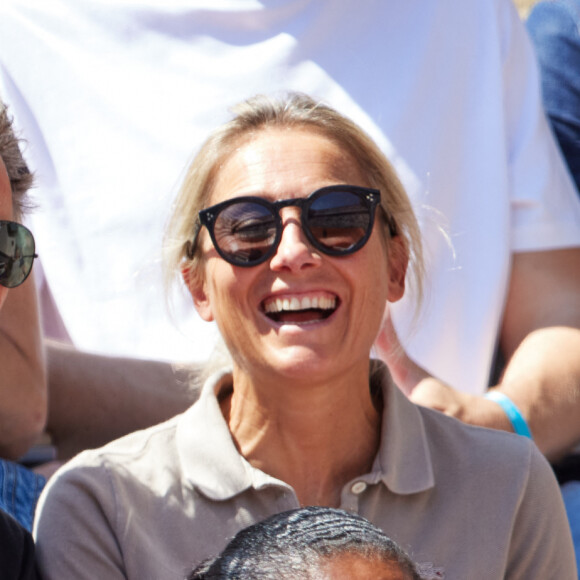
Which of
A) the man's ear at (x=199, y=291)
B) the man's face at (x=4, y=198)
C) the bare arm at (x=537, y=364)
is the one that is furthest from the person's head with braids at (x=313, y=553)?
the bare arm at (x=537, y=364)

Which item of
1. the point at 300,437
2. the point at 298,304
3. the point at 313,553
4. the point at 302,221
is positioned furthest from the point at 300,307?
the point at 313,553

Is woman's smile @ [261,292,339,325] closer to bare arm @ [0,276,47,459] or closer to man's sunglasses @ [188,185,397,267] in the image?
man's sunglasses @ [188,185,397,267]

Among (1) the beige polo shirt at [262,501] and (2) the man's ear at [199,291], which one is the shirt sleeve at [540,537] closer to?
(1) the beige polo shirt at [262,501]

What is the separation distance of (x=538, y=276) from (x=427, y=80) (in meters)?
0.59

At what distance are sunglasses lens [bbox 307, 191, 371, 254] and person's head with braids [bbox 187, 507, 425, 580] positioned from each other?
1.93 feet

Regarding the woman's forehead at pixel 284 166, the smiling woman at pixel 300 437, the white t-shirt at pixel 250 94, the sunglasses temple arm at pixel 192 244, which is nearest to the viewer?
the smiling woman at pixel 300 437

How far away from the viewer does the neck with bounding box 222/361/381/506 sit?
6.34ft

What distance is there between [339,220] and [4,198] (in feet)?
1.92

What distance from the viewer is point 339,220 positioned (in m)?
1.90

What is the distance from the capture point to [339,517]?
143 cm

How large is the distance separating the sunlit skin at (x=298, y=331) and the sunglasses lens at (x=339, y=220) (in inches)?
0.9

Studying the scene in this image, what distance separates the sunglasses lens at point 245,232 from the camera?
1886 mm

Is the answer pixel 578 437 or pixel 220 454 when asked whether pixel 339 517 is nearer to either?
pixel 220 454

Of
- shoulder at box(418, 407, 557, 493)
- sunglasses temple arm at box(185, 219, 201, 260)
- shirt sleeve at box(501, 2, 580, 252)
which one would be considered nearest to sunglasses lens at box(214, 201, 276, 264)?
sunglasses temple arm at box(185, 219, 201, 260)
